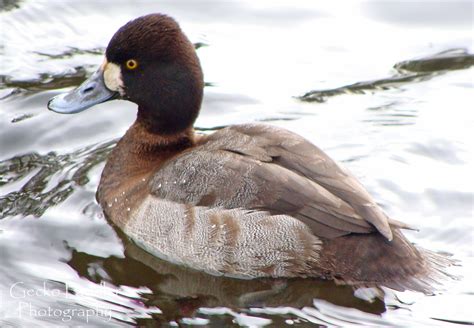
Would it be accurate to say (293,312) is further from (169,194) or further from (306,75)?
(306,75)

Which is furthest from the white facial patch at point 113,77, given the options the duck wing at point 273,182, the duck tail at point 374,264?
the duck tail at point 374,264

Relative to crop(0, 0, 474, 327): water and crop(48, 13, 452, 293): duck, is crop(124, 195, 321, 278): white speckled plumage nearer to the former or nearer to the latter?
crop(48, 13, 452, 293): duck

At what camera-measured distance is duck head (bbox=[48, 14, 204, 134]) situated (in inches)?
289

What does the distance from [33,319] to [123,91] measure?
6.92 ft

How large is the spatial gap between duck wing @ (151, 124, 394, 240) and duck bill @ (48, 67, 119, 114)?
89cm

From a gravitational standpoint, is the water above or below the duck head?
below

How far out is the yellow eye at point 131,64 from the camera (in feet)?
24.5

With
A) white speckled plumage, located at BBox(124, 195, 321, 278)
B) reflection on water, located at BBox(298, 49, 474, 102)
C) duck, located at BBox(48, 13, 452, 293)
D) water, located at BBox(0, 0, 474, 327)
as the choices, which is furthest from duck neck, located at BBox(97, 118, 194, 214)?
reflection on water, located at BBox(298, 49, 474, 102)

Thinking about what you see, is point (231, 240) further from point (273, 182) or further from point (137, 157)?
point (137, 157)

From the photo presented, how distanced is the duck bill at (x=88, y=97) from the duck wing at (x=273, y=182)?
0.89 meters

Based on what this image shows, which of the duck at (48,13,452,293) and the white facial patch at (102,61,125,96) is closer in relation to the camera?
the duck at (48,13,452,293)

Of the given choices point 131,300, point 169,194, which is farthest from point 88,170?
point 131,300

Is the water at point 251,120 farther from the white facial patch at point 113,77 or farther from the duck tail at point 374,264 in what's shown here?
the white facial patch at point 113,77

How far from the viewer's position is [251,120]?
9.16 metres
